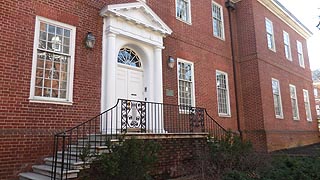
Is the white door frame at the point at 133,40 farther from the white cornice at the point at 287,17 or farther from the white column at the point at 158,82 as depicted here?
the white cornice at the point at 287,17

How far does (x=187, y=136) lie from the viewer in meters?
7.91

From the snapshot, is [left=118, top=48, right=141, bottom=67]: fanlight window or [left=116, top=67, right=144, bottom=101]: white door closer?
[left=116, top=67, right=144, bottom=101]: white door

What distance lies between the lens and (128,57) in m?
9.26

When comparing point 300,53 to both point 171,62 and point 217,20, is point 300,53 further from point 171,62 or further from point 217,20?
point 171,62

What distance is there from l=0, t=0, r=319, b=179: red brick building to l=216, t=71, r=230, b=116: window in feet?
0.17

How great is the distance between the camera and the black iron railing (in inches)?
222

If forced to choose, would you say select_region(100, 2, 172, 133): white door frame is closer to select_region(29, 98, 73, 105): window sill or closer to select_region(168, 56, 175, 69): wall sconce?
Answer: select_region(168, 56, 175, 69): wall sconce

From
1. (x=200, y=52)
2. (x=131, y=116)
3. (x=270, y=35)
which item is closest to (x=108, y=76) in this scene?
(x=131, y=116)

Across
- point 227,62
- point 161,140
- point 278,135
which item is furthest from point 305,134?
point 161,140

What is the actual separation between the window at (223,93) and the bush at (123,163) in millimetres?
7856

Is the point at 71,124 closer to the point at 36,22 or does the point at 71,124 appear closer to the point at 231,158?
the point at 36,22

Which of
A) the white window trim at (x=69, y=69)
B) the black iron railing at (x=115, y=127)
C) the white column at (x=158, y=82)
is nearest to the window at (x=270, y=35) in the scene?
the black iron railing at (x=115, y=127)

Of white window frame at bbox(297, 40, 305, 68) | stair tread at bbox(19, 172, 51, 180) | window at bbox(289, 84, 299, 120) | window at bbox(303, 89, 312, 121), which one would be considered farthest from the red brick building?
white window frame at bbox(297, 40, 305, 68)

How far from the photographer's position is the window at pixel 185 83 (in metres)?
10.8
